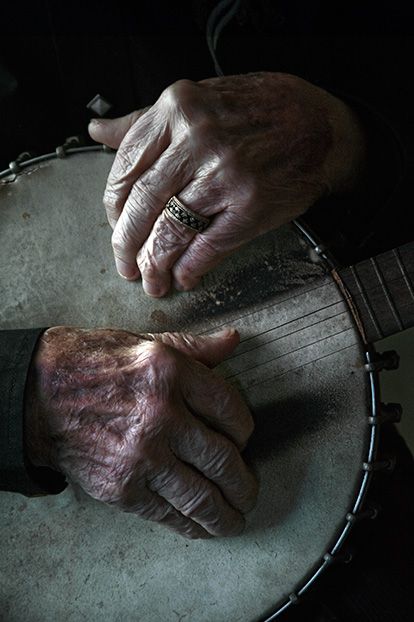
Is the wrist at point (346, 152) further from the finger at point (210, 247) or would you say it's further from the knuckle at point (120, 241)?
the knuckle at point (120, 241)

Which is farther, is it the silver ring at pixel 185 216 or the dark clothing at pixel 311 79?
the dark clothing at pixel 311 79

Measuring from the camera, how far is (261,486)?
981mm

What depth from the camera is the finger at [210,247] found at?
98cm

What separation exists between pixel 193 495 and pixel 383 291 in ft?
1.37

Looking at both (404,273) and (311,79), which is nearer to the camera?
(404,273)

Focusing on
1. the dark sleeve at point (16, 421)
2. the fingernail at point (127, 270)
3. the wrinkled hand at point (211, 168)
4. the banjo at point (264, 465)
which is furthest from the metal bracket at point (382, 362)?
the dark sleeve at point (16, 421)

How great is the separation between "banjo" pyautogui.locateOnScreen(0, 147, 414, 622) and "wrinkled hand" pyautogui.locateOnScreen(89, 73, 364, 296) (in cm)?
→ 6

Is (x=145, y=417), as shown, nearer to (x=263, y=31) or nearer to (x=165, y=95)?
(x=165, y=95)

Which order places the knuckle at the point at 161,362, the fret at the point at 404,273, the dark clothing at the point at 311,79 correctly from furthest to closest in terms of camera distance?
the dark clothing at the point at 311,79
the fret at the point at 404,273
the knuckle at the point at 161,362

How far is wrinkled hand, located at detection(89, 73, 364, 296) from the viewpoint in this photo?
3.15 ft

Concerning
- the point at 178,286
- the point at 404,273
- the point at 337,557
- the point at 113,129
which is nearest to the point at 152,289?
the point at 178,286

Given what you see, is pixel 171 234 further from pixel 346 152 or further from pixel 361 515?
pixel 361 515

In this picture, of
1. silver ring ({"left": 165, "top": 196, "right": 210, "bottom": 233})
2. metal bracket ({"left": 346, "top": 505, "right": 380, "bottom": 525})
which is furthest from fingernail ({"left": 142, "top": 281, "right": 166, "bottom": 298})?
metal bracket ({"left": 346, "top": 505, "right": 380, "bottom": 525})

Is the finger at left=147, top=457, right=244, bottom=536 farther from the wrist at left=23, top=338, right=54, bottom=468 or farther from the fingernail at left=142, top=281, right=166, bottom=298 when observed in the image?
the fingernail at left=142, top=281, right=166, bottom=298
